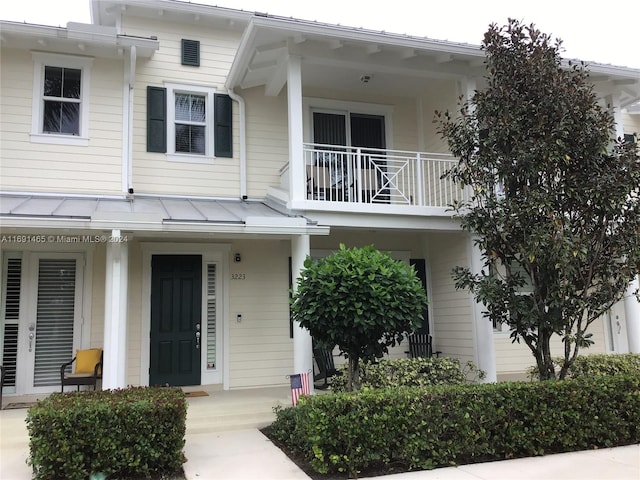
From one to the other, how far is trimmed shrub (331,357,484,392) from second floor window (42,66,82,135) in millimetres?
6218

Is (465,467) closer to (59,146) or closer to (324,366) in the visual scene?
(324,366)

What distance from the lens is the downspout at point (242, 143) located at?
31.4ft

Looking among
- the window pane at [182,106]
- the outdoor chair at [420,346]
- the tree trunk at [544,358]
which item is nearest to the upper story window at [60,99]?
the window pane at [182,106]

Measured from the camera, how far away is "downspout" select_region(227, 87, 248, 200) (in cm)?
957

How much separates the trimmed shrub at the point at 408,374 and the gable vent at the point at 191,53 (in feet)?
20.7

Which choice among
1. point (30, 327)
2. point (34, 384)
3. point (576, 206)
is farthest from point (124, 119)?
point (576, 206)

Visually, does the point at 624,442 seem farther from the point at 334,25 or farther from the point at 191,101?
the point at 191,101

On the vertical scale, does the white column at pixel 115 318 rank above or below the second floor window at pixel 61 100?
below

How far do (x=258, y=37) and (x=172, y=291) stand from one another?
14.7 feet

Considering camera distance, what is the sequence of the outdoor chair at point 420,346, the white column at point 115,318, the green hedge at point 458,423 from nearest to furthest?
the green hedge at point 458,423
the white column at point 115,318
the outdoor chair at point 420,346

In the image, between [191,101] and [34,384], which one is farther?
[191,101]

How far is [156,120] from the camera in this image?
9.27 meters

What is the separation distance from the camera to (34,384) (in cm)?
822

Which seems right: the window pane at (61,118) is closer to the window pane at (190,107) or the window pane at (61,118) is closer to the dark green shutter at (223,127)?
the window pane at (190,107)
